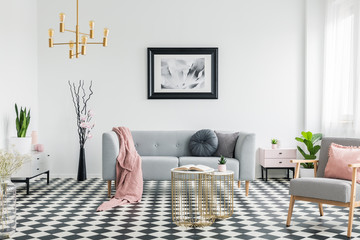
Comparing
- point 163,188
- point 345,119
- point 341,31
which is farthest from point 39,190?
point 341,31

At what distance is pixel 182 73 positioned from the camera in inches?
286

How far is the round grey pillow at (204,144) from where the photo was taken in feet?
A: 21.1

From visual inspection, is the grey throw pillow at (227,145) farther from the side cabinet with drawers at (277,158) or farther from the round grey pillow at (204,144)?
the side cabinet with drawers at (277,158)

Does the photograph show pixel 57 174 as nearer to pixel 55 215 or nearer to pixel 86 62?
pixel 86 62

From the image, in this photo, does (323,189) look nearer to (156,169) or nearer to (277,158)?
(156,169)

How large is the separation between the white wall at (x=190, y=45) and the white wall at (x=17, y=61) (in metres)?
0.21

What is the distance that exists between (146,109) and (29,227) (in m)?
3.37

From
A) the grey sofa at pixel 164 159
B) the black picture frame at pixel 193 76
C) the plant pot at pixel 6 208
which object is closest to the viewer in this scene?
the plant pot at pixel 6 208

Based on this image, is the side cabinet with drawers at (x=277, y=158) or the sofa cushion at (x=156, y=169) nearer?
the sofa cushion at (x=156, y=169)

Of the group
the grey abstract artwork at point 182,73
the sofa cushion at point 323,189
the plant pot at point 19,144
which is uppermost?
the grey abstract artwork at point 182,73

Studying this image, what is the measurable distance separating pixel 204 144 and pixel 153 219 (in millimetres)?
2083

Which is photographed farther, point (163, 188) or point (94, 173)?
point (94, 173)

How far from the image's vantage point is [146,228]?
425 cm

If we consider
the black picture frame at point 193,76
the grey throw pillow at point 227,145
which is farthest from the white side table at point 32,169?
the grey throw pillow at point 227,145
